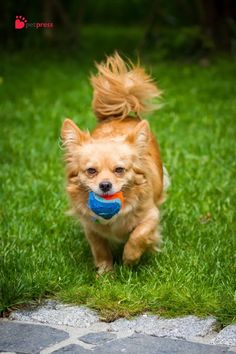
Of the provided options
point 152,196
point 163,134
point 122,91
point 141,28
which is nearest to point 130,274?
point 152,196

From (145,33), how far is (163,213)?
7.85 meters

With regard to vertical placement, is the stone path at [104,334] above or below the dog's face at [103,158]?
below

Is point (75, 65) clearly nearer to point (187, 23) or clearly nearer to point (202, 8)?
point (202, 8)

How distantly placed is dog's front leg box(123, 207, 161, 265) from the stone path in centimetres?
63

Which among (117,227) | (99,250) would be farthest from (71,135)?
(99,250)

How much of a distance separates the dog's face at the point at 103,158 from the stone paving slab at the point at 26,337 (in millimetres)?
900

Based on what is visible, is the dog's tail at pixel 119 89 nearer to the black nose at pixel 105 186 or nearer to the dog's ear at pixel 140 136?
the dog's ear at pixel 140 136

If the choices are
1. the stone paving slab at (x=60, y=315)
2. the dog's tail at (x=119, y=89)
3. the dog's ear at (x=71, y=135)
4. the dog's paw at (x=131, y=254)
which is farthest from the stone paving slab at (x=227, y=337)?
the dog's tail at (x=119, y=89)

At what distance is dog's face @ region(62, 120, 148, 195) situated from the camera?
14.6 feet

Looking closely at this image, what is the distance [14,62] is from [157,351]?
973cm

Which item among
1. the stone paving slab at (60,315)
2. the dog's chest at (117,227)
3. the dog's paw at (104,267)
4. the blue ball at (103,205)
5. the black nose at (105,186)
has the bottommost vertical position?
the stone paving slab at (60,315)

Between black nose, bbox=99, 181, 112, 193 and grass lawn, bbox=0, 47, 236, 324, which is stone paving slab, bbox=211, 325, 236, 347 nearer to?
grass lawn, bbox=0, 47, 236, 324

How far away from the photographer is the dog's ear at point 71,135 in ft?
15.3

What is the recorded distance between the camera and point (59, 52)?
547 inches
